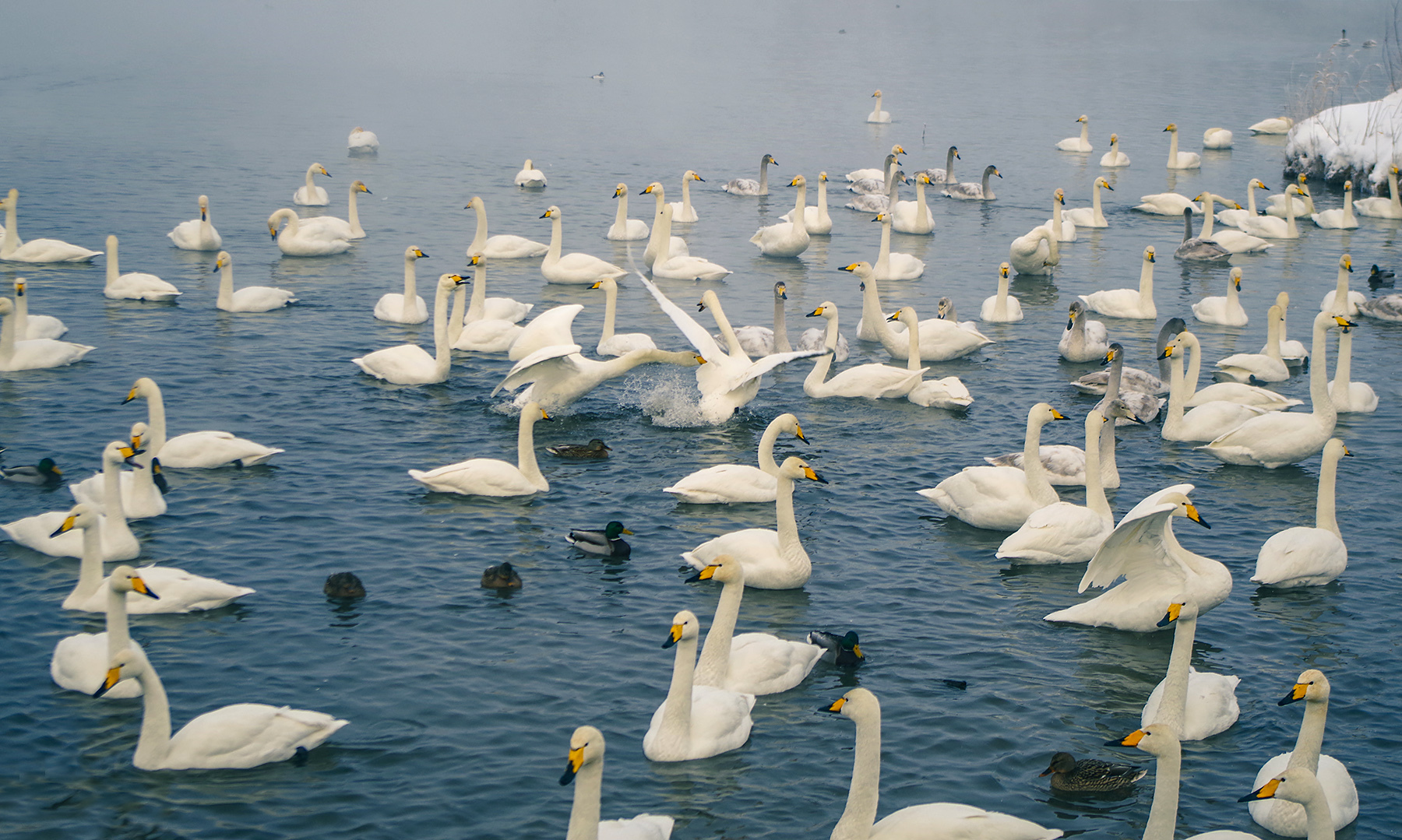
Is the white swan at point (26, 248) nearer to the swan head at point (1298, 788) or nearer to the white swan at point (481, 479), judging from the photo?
the white swan at point (481, 479)

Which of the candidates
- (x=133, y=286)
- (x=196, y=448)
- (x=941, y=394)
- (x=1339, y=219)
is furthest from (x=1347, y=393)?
(x=133, y=286)

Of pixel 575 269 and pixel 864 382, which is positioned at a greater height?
pixel 575 269

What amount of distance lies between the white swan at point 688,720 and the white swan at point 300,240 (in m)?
19.4

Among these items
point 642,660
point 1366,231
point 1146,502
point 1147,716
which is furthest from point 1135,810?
point 1366,231

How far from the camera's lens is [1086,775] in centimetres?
981

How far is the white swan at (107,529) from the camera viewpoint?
13055mm

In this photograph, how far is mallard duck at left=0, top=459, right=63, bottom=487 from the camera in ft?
48.4

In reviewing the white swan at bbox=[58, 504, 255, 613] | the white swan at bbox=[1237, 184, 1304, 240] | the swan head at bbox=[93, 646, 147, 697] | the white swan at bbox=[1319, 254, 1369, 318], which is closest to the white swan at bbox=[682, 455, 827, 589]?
the white swan at bbox=[58, 504, 255, 613]

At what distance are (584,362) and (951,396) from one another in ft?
16.7

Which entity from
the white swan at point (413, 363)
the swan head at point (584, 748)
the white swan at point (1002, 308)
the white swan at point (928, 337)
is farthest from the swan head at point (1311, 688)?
the white swan at point (1002, 308)

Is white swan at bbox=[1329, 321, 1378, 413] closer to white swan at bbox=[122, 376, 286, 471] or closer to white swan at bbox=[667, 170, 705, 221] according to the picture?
white swan at bbox=[122, 376, 286, 471]

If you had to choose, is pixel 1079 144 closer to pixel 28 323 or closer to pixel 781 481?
pixel 28 323

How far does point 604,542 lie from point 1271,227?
79.3 feet

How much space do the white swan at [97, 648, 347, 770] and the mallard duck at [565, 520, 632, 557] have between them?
4.26 metres
